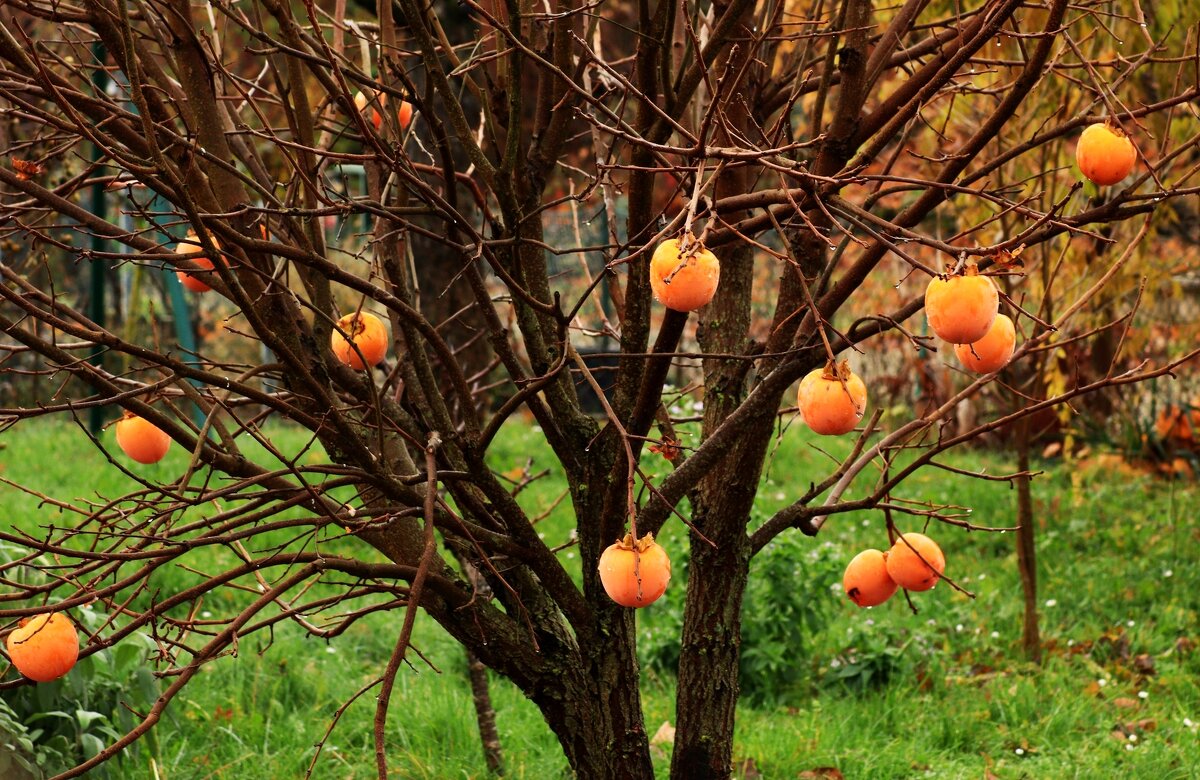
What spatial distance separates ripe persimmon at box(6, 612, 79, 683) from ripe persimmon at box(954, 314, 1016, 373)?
1339 mm

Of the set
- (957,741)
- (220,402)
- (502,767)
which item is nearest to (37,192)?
(220,402)

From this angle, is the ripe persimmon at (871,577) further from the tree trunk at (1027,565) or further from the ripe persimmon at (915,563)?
the tree trunk at (1027,565)

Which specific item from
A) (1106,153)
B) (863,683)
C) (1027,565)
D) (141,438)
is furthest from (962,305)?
(1027,565)

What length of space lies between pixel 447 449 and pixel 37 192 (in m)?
0.87

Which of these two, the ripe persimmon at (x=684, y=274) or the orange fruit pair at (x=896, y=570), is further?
the orange fruit pair at (x=896, y=570)

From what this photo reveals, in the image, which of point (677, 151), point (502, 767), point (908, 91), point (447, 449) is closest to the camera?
point (677, 151)

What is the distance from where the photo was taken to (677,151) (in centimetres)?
146

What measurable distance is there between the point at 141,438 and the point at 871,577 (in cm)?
129

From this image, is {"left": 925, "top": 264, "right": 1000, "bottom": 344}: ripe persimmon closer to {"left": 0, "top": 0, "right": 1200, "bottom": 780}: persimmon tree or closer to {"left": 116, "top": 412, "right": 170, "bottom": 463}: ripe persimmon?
{"left": 0, "top": 0, "right": 1200, "bottom": 780}: persimmon tree

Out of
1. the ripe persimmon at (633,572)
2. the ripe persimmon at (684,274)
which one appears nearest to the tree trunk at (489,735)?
the ripe persimmon at (633,572)

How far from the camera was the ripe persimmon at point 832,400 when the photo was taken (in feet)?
5.05

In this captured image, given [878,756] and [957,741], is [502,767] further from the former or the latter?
[957,741]

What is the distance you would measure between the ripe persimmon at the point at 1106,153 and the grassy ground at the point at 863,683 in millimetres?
1794

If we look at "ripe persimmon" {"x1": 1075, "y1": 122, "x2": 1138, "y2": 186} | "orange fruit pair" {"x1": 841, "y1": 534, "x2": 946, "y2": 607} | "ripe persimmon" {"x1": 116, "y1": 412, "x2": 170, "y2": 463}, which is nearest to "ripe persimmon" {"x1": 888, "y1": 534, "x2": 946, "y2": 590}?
"orange fruit pair" {"x1": 841, "y1": 534, "x2": 946, "y2": 607}
